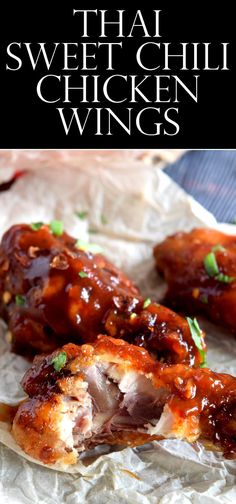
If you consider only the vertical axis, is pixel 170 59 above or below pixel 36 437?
above

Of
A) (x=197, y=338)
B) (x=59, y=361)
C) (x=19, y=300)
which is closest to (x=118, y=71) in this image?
(x=19, y=300)

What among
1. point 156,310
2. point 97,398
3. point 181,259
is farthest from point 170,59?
point 97,398

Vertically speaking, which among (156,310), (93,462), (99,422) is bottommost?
(93,462)

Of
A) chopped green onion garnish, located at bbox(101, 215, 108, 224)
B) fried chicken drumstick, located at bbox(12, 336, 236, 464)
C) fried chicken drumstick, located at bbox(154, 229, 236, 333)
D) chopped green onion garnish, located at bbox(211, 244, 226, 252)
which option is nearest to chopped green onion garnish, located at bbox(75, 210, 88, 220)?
chopped green onion garnish, located at bbox(101, 215, 108, 224)

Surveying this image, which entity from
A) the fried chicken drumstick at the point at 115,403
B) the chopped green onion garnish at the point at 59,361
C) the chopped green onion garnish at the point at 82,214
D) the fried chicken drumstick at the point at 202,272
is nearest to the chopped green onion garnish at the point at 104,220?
the chopped green onion garnish at the point at 82,214

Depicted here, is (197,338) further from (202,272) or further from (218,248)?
(218,248)

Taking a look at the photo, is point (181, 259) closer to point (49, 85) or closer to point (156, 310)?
point (156, 310)
